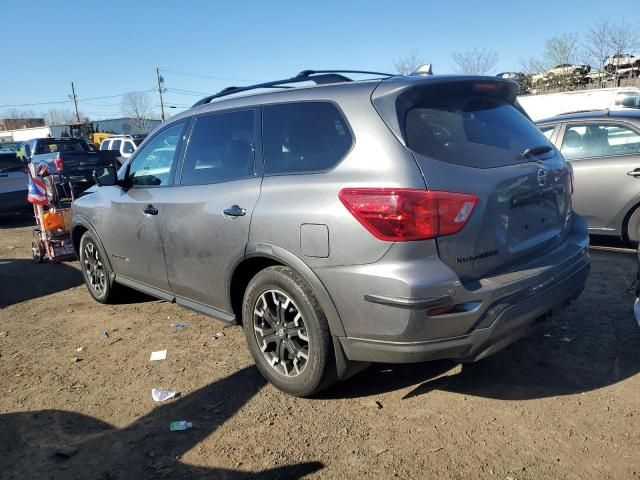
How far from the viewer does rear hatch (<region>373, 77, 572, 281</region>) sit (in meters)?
2.71

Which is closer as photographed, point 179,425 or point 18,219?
point 179,425

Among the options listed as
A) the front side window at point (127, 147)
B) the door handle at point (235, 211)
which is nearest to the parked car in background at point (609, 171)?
the door handle at point (235, 211)

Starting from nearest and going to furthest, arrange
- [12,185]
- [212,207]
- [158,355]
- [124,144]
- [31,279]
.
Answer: [212,207], [158,355], [31,279], [12,185], [124,144]

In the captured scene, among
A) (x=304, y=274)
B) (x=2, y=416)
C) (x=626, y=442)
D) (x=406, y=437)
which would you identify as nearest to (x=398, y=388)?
(x=406, y=437)

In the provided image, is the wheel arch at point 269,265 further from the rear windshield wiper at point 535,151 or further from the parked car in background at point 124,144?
the parked car in background at point 124,144

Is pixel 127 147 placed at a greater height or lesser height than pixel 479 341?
greater

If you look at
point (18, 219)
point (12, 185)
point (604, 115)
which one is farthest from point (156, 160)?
point (18, 219)

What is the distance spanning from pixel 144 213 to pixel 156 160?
0.48 metres

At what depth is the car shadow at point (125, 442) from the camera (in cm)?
272

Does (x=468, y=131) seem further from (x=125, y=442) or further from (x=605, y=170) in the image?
(x=605, y=170)

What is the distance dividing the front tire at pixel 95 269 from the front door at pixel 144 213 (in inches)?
13.2

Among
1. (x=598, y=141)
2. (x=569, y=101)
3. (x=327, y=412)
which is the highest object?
(x=569, y=101)

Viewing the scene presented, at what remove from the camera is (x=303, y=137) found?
3.24 metres

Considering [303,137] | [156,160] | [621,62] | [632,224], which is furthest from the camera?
[621,62]
